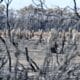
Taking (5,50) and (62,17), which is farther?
(5,50)

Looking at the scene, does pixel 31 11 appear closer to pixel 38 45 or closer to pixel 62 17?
pixel 62 17

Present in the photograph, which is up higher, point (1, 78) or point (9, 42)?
point (9, 42)

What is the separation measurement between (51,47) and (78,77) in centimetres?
32

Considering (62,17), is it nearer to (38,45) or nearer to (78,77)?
(78,77)

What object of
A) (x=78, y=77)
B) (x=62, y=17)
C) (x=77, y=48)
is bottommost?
(x=78, y=77)

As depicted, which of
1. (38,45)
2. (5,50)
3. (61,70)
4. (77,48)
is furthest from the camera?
(38,45)

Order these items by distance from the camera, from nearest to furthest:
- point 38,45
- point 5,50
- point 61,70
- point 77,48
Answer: point 61,70
point 77,48
point 5,50
point 38,45

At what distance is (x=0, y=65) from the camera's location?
328 centimetres

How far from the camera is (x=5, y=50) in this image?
11.0 feet

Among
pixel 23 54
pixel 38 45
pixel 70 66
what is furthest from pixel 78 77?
pixel 38 45

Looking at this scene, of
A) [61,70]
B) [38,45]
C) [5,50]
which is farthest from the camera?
[38,45]

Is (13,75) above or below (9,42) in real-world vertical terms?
below

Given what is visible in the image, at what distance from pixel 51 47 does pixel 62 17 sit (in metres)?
0.26

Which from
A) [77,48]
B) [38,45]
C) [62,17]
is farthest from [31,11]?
[38,45]
